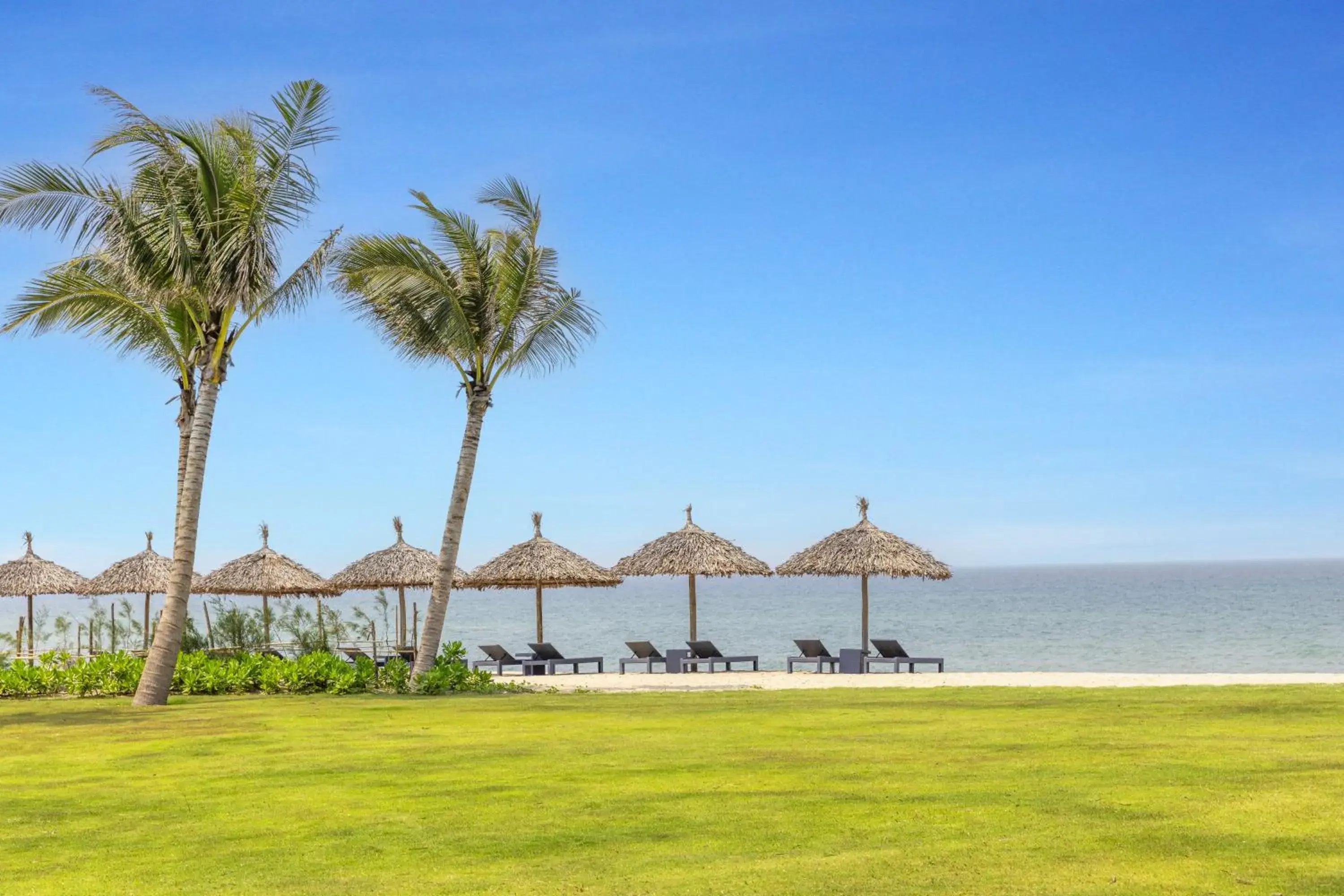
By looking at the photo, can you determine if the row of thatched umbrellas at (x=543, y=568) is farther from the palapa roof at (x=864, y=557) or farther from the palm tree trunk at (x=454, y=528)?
the palm tree trunk at (x=454, y=528)

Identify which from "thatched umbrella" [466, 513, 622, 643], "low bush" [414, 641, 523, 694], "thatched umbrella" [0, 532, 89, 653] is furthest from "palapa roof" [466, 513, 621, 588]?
"thatched umbrella" [0, 532, 89, 653]

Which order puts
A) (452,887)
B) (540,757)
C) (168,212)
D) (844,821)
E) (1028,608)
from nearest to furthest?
(452,887)
(844,821)
(540,757)
(168,212)
(1028,608)

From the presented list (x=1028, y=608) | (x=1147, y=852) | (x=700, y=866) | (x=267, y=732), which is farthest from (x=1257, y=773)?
(x=1028, y=608)

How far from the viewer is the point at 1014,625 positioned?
6372cm

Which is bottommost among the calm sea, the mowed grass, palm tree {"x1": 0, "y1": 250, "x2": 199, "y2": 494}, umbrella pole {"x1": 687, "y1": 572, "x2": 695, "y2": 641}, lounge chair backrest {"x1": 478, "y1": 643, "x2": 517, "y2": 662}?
the calm sea

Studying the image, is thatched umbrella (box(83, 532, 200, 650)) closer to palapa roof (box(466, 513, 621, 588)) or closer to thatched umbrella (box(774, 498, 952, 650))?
palapa roof (box(466, 513, 621, 588))

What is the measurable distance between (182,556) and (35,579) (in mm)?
15880

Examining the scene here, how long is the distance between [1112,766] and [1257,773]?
0.87m

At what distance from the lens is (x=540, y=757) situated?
9.96 meters

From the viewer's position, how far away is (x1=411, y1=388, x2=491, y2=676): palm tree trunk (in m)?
17.0

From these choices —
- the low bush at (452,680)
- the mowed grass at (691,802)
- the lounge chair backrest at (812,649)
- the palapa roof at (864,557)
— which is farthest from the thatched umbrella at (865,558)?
the mowed grass at (691,802)

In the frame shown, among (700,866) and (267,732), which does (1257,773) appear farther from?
(267,732)

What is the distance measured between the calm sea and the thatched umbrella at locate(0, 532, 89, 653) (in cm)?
1931

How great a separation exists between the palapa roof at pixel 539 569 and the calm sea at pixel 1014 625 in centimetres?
1045
